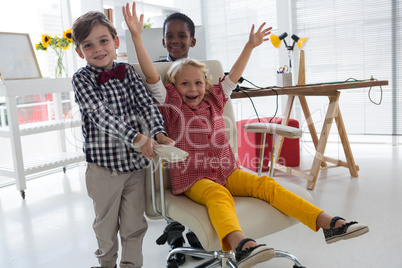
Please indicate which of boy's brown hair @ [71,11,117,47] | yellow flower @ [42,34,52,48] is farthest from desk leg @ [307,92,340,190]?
yellow flower @ [42,34,52,48]

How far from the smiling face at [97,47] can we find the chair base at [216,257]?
858 mm

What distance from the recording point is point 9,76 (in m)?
3.01

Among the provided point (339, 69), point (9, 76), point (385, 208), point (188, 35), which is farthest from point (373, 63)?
point (9, 76)

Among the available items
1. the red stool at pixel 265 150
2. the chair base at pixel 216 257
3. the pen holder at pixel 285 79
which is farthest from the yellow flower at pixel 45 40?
the chair base at pixel 216 257

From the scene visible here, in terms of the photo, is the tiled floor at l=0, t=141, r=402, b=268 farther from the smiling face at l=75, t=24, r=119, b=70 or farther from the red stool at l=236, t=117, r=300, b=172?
the smiling face at l=75, t=24, r=119, b=70

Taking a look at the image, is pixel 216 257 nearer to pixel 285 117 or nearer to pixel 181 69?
pixel 181 69

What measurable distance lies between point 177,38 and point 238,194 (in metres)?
1.04

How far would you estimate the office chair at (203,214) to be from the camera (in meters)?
1.25

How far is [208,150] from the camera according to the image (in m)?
1.57

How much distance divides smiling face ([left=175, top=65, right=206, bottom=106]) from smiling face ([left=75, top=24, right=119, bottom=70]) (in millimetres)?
305

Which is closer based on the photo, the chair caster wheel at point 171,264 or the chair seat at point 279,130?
the chair seat at point 279,130

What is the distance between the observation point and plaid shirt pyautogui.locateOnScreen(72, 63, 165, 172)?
136cm

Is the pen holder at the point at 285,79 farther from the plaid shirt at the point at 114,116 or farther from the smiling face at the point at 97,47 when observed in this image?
the smiling face at the point at 97,47

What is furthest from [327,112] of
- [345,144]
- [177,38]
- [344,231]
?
[344,231]
